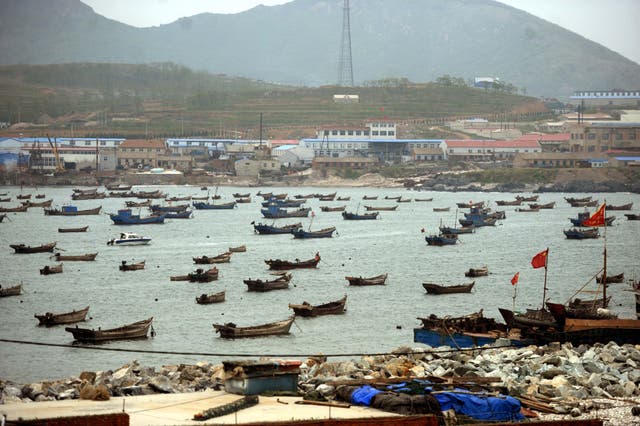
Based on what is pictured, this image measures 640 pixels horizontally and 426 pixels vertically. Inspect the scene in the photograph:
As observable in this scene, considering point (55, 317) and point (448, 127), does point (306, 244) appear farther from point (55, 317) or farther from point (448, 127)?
point (448, 127)

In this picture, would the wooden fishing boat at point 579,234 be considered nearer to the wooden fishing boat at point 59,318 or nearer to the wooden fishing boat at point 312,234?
the wooden fishing boat at point 312,234

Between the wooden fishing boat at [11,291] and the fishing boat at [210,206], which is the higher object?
the wooden fishing boat at [11,291]

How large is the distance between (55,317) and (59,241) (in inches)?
1022

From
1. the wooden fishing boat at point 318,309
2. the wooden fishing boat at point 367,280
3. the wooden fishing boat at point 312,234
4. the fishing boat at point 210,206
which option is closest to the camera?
the wooden fishing boat at point 318,309

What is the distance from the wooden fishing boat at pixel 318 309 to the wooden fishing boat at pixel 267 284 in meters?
5.19

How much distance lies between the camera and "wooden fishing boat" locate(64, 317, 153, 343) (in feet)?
85.3

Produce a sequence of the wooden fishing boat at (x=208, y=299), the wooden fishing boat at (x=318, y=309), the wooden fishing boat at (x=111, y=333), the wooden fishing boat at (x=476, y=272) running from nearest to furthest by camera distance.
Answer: the wooden fishing boat at (x=111, y=333) < the wooden fishing boat at (x=318, y=309) < the wooden fishing boat at (x=208, y=299) < the wooden fishing boat at (x=476, y=272)

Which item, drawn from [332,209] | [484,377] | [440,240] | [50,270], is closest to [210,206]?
[332,209]

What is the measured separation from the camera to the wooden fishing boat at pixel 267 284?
3509 cm

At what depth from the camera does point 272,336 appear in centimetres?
2689

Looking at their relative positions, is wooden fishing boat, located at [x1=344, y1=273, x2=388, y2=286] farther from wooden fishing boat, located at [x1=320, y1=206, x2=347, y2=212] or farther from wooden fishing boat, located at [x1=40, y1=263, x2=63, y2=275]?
wooden fishing boat, located at [x1=320, y1=206, x2=347, y2=212]

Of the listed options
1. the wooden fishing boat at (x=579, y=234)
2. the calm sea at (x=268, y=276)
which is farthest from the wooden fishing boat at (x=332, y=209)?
the wooden fishing boat at (x=579, y=234)

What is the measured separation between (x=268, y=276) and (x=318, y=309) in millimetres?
9659

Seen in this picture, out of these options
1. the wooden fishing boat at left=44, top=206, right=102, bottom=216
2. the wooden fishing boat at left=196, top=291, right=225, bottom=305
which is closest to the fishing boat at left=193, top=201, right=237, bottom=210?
the wooden fishing boat at left=44, top=206, right=102, bottom=216
